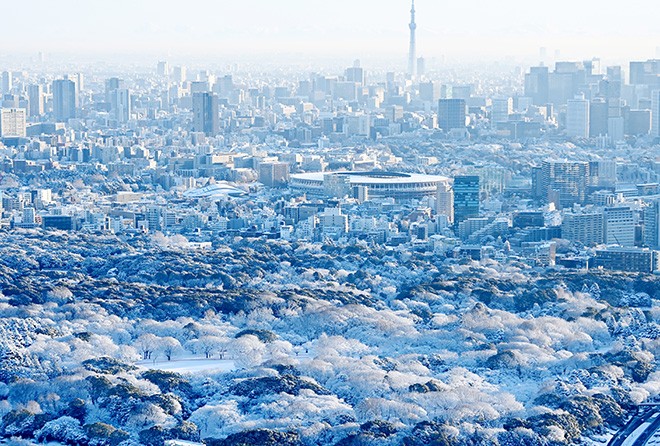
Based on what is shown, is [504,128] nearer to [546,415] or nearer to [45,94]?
[45,94]

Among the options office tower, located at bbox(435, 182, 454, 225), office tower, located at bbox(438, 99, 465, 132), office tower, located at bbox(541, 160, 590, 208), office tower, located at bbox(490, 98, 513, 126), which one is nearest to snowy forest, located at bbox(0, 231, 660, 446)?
office tower, located at bbox(435, 182, 454, 225)

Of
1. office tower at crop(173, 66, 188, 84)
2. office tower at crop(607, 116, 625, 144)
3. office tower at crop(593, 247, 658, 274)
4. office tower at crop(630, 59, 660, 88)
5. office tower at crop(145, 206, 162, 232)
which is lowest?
office tower at crop(145, 206, 162, 232)

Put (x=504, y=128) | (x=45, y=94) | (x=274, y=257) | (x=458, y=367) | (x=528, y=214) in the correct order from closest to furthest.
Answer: (x=458, y=367)
(x=274, y=257)
(x=528, y=214)
(x=504, y=128)
(x=45, y=94)

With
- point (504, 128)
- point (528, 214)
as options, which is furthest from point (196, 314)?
point (504, 128)

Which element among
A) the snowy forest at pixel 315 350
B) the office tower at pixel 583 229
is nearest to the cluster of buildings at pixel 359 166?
the office tower at pixel 583 229

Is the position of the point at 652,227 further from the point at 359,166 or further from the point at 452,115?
the point at 452,115

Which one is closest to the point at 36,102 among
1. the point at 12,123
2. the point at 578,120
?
the point at 12,123

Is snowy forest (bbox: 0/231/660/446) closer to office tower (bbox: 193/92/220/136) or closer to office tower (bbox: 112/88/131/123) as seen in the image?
office tower (bbox: 193/92/220/136)
